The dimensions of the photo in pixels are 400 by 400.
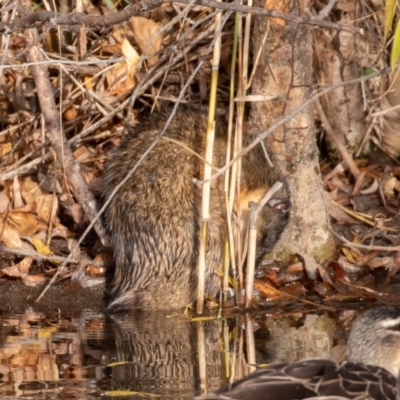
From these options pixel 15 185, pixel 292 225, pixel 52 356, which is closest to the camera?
pixel 52 356

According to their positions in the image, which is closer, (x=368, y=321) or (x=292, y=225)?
(x=368, y=321)

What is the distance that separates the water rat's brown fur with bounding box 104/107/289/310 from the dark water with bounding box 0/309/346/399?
19cm

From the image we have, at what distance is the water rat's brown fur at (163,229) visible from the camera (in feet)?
23.0

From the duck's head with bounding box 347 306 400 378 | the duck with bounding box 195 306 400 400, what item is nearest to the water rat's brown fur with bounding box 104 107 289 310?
the duck's head with bounding box 347 306 400 378

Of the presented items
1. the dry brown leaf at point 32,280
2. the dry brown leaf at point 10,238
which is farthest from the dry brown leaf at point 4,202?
the dry brown leaf at point 32,280

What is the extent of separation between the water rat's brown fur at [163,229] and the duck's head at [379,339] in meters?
2.14

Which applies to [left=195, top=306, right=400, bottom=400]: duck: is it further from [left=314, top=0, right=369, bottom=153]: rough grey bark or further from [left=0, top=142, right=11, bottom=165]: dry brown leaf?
[left=0, top=142, right=11, bottom=165]: dry brown leaf

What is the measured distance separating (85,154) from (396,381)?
14.6ft

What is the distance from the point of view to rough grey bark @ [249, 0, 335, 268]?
719 cm

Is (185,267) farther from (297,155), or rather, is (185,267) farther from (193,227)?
(297,155)

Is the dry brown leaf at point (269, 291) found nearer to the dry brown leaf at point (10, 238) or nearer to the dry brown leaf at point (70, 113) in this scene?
the dry brown leaf at point (10, 238)

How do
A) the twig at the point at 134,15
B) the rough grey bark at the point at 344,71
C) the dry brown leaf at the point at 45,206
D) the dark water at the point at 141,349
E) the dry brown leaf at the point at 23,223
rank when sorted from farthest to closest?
A: the rough grey bark at the point at 344,71 → the dry brown leaf at the point at 45,206 → the dry brown leaf at the point at 23,223 → the dark water at the point at 141,349 → the twig at the point at 134,15

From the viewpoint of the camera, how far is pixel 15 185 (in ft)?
26.5

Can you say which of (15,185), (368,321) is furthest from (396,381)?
(15,185)
